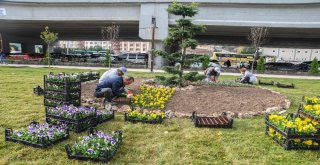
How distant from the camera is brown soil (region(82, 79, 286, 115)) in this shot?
8219 millimetres

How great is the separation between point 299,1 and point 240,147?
81.0 ft

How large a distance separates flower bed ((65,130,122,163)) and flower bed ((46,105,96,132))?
92cm

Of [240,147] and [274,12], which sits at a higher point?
[274,12]

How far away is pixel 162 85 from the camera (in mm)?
11570

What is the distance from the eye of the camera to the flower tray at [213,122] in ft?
21.1

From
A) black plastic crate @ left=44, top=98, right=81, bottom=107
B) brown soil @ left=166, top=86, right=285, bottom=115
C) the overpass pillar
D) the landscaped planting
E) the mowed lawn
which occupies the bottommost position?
the mowed lawn

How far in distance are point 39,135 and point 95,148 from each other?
1284 millimetres

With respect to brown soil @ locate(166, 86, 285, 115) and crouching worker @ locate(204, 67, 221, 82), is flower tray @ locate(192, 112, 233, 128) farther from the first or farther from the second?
crouching worker @ locate(204, 67, 221, 82)

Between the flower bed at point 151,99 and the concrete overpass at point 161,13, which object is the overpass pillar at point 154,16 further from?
the flower bed at point 151,99

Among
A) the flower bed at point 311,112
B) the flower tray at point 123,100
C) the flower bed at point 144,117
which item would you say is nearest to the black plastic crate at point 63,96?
the flower tray at point 123,100

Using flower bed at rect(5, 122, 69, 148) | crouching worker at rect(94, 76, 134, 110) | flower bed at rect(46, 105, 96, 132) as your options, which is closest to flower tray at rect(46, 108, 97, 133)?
flower bed at rect(46, 105, 96, 132)

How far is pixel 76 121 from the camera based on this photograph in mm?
5699

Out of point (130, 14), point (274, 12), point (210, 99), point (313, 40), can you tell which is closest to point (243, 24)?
point (274, 12)

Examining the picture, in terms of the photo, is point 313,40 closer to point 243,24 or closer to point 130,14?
point 243,24
